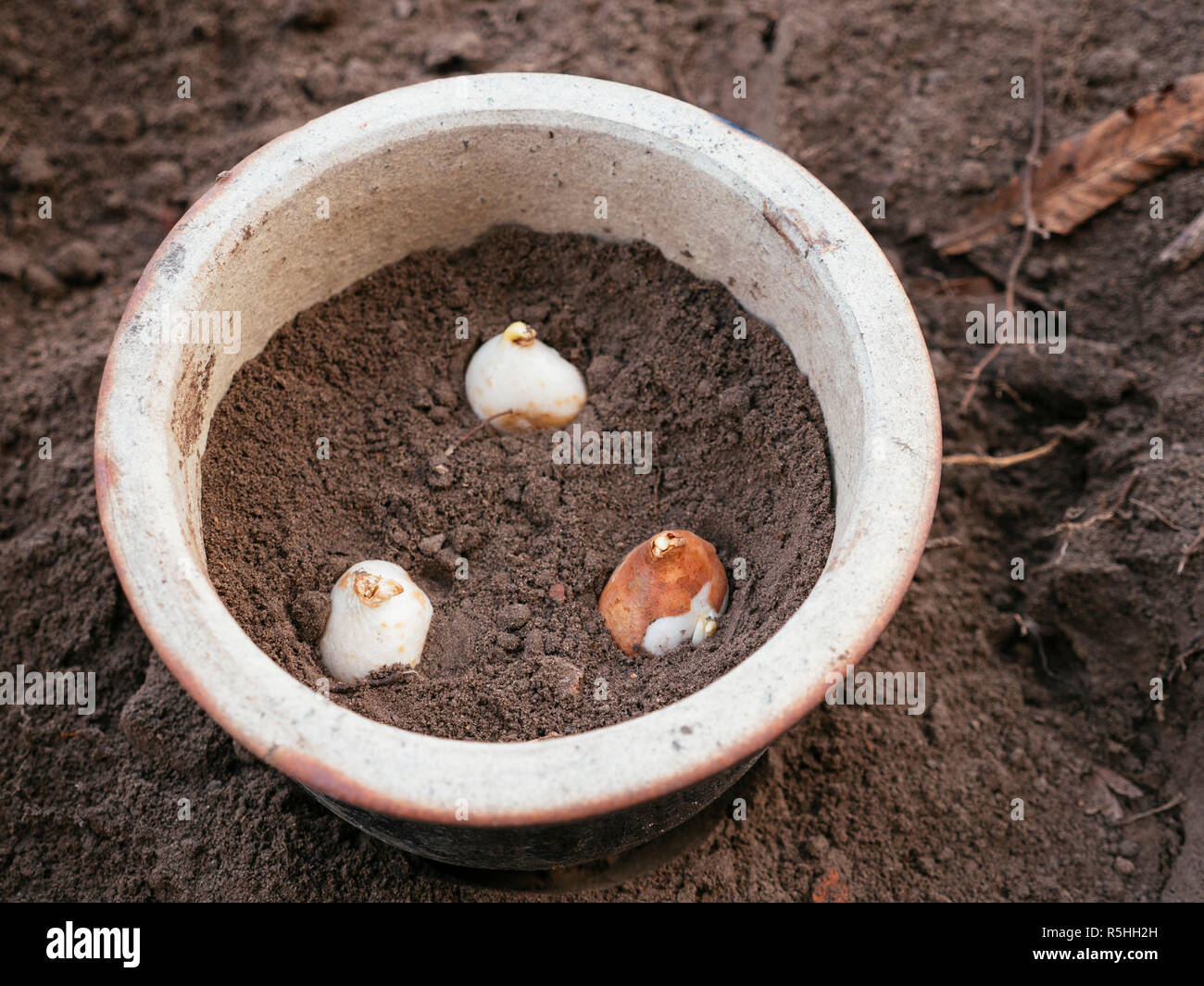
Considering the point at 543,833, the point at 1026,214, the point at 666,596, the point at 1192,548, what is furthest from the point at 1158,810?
the point at 1026,214

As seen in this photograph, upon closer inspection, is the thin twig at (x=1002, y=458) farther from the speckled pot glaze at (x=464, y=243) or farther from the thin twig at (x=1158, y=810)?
the thin twig at (x=1158, y=810)

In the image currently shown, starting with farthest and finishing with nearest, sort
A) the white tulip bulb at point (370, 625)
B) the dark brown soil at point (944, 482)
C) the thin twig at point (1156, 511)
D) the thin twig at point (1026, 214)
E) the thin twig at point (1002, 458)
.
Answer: the thin twig at point (1026, 214), the thin twig at point (1002, 458), the thin twig at point (1156, 511), the dark brown soil at point (944, 482), the white tulip bulb at point (370, 625)

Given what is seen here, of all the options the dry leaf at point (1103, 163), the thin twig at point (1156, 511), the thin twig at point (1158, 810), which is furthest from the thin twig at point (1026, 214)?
the thin twig at point (1158, 810)

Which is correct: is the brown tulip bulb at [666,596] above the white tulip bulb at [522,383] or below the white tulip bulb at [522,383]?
below

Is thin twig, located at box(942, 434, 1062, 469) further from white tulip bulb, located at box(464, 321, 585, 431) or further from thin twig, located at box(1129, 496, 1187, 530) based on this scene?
white tulip bulb, located at box(464, 321, 585, 431)

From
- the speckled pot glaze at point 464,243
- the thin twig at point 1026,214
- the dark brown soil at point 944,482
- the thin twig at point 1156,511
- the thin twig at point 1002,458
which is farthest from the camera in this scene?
the thin twig at point 1026,214

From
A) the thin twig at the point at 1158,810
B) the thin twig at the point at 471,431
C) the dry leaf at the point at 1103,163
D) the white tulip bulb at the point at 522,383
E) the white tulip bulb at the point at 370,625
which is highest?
the dry leaf at the point at 1103,163
